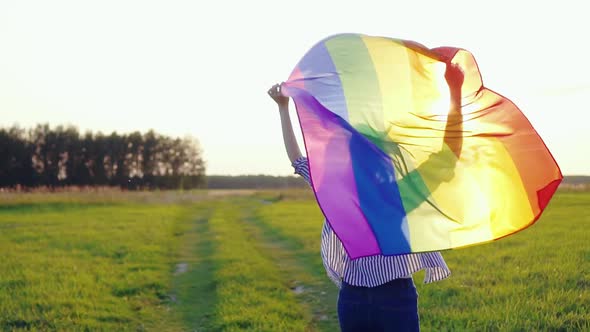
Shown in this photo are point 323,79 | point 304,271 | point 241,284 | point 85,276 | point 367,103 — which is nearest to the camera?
point 367,103

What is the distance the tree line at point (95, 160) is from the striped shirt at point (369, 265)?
6872 cm

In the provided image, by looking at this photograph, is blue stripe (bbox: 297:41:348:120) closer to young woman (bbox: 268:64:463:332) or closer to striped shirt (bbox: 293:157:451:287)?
striped shirt (bbox: 293:157:451:287)

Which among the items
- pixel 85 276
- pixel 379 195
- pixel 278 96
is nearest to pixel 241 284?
pixel 85 276

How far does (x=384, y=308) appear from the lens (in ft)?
11.0

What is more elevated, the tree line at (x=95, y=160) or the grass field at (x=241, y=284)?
the tree line at (x=95, y=160)

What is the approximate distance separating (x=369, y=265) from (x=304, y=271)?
9214 millimetres

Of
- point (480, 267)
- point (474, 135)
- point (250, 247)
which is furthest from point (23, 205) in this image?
point (474, 135)

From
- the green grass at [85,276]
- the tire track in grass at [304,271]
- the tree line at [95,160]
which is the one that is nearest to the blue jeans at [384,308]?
the tire track in grass at [304,271]

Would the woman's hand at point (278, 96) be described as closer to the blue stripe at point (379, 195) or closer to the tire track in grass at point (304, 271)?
the blue stripe at point (379, 195)

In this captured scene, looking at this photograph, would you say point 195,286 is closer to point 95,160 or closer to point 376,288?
point 376,288

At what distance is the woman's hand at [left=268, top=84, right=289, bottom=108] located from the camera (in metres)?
4.15

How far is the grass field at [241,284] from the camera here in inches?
318

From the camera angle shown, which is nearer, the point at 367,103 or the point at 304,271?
the point at 367,103

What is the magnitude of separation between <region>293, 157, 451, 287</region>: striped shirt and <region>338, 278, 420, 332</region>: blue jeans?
50mm
